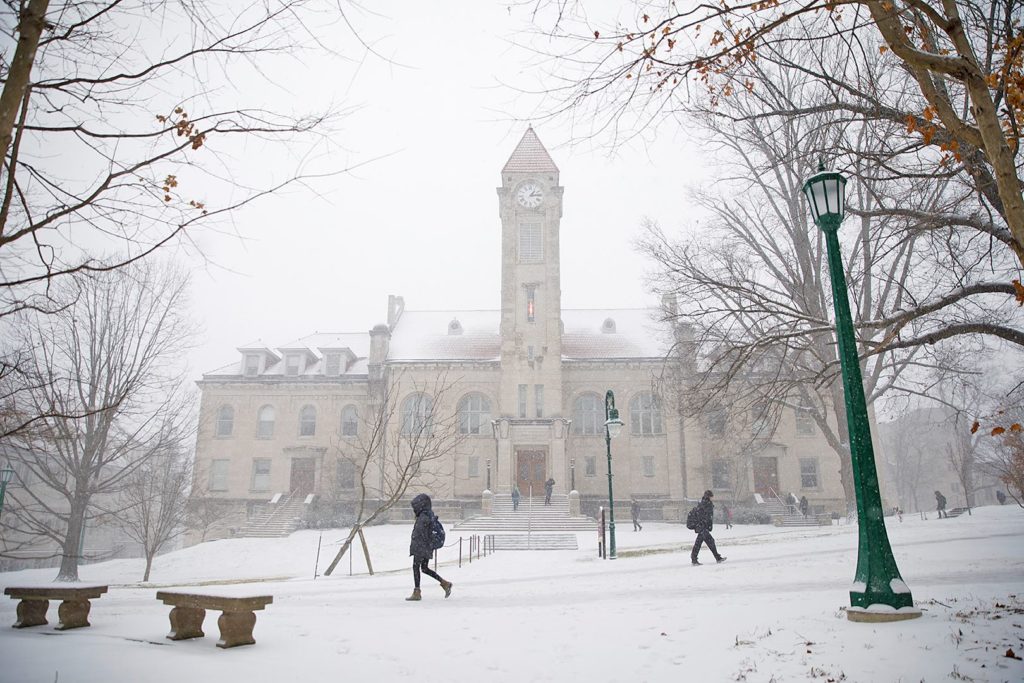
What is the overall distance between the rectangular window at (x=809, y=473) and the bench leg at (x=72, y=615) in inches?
1516

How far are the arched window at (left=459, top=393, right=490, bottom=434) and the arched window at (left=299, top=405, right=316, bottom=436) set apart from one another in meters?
10.0

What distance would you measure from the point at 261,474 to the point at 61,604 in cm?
3477

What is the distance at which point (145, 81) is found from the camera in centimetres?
544

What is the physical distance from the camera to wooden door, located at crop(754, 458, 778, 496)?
3769cm

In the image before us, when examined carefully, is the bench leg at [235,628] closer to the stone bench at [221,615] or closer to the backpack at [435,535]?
the stone bench at [221,615]

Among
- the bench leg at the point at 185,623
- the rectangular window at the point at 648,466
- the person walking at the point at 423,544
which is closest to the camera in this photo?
the bench leg at the point at 185,623

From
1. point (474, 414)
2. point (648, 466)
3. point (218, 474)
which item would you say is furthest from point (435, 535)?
point (218, 474)

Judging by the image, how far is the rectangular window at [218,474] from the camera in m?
38.9

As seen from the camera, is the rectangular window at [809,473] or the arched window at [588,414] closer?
the rectangular window at [809,473]

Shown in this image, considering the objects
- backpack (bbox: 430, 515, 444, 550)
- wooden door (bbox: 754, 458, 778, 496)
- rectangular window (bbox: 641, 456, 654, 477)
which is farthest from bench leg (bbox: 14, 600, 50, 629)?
wooden door (bbox: 754, 458, 778, 496)

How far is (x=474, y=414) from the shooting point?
37.8 m

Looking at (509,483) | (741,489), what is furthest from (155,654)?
(741,489)

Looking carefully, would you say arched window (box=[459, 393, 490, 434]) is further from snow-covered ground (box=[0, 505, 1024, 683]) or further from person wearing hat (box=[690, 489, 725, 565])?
snow-covered ground (box=[0, 505, 1024, 683])

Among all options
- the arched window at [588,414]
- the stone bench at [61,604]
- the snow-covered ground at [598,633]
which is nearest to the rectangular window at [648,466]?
the arched window at [588,414]
